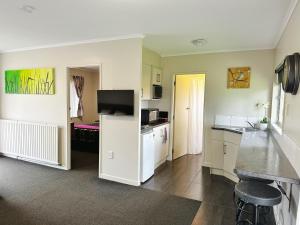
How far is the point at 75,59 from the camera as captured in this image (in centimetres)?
392

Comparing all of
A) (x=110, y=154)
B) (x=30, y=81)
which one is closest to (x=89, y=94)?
(x=30, y=81)

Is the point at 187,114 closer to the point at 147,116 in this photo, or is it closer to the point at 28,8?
the point at 147,116


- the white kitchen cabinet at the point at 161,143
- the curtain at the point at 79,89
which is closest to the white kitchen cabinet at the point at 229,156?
the white kitchen cabinet at the point at 161,143

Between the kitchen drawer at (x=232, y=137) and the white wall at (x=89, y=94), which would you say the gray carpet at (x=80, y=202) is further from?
the white wall at (x=89, y=94)

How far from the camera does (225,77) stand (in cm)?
428

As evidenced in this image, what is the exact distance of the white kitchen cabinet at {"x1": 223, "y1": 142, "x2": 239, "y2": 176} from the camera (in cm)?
359

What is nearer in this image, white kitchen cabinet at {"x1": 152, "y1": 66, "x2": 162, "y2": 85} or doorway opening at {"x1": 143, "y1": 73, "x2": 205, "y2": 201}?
doorway opening at {"x1": 143, "y1": 73, "x2": 205, "y2": 201}

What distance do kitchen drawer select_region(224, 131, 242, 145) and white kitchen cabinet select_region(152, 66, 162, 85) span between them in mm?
1792

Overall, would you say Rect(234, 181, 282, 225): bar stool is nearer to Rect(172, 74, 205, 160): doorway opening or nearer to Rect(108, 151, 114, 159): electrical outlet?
Rect(108, 151, 114, 159): electrical outlet

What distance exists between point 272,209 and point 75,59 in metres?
4.04

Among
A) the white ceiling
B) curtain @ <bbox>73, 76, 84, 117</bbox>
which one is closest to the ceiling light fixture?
the white ceiling

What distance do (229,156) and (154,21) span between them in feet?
8.56

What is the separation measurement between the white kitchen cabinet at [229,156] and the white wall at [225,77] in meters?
0.79

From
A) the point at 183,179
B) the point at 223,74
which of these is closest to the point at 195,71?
the point at 223,74
